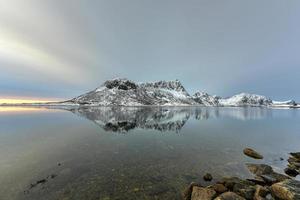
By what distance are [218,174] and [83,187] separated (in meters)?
16.5

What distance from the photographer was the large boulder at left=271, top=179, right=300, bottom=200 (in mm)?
14523

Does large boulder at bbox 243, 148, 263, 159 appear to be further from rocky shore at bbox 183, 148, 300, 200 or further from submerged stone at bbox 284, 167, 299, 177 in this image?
rocky shore at bbox 183, 148, 300, 200

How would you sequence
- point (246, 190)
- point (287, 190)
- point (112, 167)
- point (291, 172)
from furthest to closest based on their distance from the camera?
point (112, 167), point (291, 172), point (246, 190), point (287, 190)

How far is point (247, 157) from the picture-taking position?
2911cm

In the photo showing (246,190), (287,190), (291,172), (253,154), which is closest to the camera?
(287,190)

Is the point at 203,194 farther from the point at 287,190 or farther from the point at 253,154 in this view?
the point at 253,154

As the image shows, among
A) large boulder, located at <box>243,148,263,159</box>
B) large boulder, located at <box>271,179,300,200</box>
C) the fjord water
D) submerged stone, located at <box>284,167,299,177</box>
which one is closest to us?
large boulder, located at <box>271,179,300,200</box>

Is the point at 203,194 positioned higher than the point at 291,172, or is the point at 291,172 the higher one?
the point at 203,194

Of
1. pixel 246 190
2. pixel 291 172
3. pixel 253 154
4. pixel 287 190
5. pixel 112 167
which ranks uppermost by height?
pixel 287 190

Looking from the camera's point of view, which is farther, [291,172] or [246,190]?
[291,172]

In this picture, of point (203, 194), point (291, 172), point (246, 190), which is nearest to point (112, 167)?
point (203, 194)

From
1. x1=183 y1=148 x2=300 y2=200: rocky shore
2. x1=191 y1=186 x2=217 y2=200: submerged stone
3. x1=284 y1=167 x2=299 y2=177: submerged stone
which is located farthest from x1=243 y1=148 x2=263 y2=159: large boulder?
x1=191 y1=186 x2=217 y2=200: submerged stone

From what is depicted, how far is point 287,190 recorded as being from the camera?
15117 mm

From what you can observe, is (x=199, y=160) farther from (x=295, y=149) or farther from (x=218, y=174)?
(x=295, y=149)
